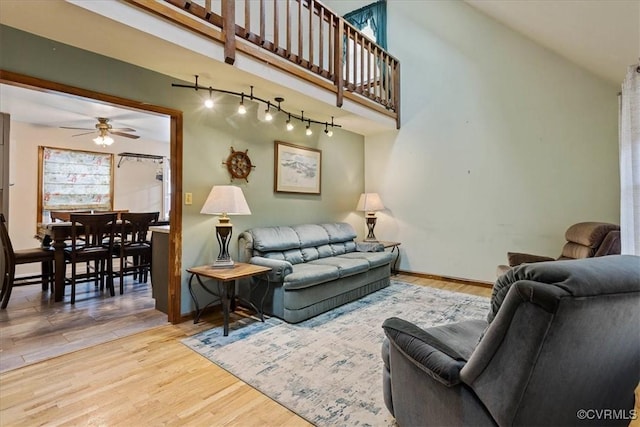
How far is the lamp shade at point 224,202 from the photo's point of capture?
300cm

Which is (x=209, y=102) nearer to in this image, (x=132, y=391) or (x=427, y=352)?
(x=132, y=391)

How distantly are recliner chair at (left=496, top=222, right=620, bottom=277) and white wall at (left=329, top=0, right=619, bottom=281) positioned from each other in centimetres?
66

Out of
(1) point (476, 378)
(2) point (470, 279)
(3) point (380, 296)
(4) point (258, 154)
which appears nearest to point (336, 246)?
(3) point (380, 296)

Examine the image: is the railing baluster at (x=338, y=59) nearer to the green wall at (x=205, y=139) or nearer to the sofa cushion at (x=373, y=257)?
the green wall at (x=205, y=139)

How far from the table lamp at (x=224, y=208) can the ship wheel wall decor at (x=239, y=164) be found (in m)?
0.45

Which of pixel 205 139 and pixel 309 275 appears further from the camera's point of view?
pixel 205 139

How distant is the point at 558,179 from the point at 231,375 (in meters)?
4.25

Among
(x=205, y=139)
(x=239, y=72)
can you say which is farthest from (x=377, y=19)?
(x=205, y=139)

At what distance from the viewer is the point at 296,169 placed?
14.4ft

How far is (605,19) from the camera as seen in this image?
2312 millimetres

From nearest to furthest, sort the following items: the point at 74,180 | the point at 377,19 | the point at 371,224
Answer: the point at 371,224
the point at 377,19
the point at 74,180

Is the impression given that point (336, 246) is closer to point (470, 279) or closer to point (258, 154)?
point (258, 154)

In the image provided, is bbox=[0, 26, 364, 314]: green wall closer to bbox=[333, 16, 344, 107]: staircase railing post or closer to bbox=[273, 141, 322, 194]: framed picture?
bbox=[273, 141, 322, 194]: framed picture

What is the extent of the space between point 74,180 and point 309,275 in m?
5.11
